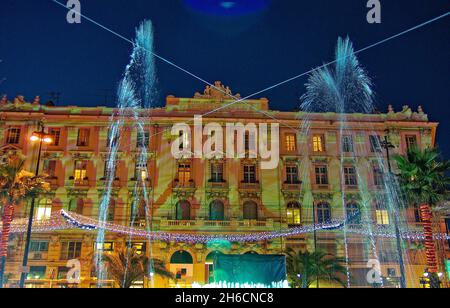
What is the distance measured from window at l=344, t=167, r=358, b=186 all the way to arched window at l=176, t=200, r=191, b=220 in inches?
624

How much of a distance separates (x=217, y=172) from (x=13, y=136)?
20.6 metres

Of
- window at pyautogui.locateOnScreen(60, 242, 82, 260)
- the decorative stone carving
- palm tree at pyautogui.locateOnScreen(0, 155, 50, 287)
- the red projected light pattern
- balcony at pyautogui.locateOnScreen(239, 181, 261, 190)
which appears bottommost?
window at pyautogui.locateOnScreen(60, 242, 82, 260)

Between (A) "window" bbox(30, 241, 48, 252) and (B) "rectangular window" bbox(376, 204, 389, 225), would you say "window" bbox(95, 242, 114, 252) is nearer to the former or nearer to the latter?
(A) "window" bbox(30, 241, 48, 252)

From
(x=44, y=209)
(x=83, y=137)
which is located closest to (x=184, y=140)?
(x=83, y=137)

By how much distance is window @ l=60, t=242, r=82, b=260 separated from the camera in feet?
132

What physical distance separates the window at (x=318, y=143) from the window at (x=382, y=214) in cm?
766

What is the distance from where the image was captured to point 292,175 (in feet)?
144

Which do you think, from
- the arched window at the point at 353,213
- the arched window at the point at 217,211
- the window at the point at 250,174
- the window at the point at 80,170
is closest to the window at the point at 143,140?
the window at the point at 80,170

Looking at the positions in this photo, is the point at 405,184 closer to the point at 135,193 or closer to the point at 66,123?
the point at 135,193

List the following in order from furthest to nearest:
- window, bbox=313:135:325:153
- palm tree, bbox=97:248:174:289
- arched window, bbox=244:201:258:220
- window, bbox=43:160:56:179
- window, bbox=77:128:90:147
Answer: window, bbox=313:135:325:153 < window, bbox=77:128:90:147 < window, bbox=43:160:56:179 < arched window, bbox=244:201:258:220 < palm tree, bbox=97:248:174:289

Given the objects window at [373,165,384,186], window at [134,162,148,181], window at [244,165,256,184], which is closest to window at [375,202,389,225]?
window at [373,165,384,186]

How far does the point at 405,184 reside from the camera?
28.2 metres

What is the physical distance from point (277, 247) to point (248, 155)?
931 centimetres
